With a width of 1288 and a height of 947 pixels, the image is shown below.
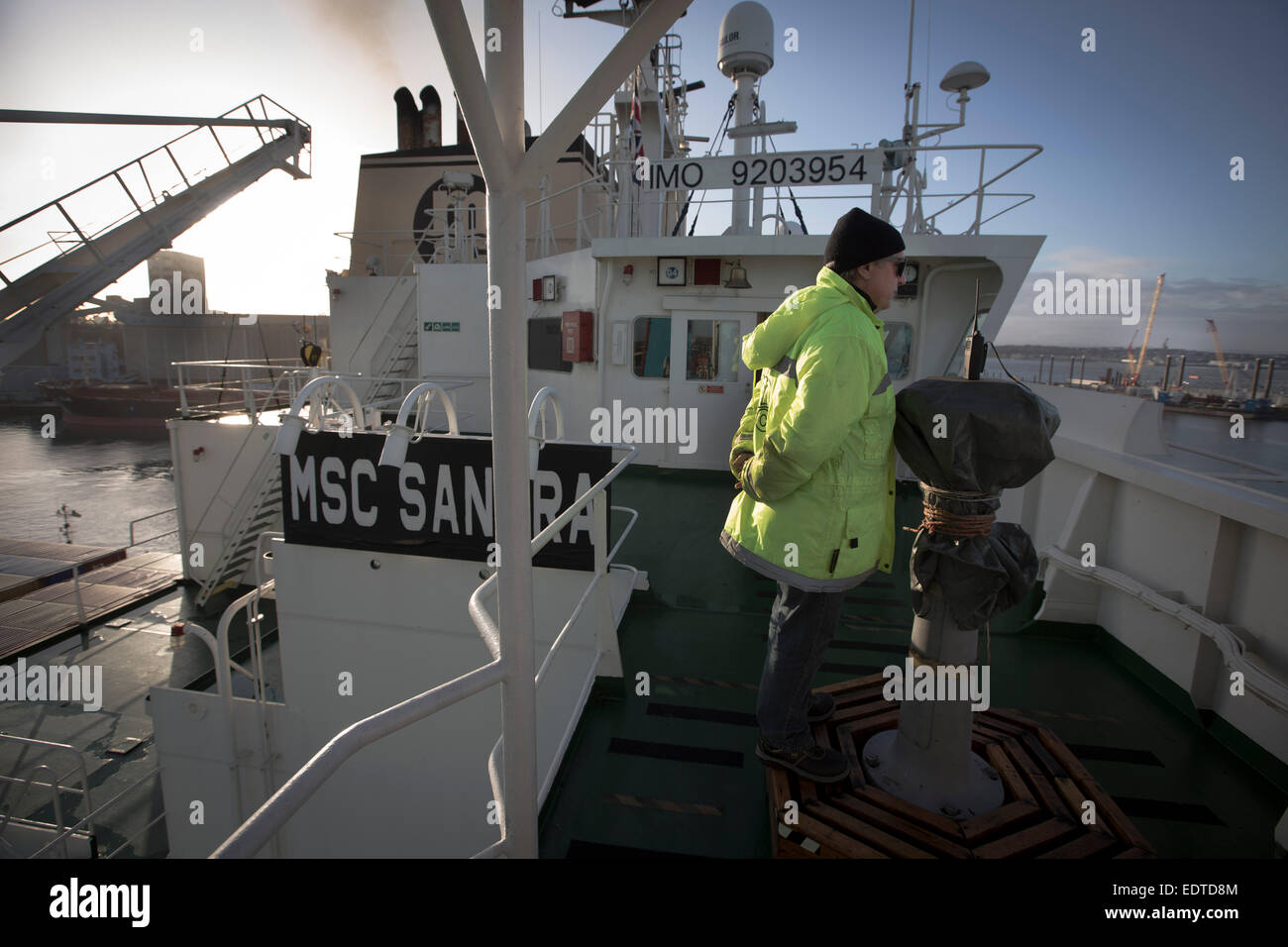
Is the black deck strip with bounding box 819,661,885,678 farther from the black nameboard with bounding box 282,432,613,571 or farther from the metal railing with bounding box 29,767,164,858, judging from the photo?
the metal railing with bounding box 29,767,164,858

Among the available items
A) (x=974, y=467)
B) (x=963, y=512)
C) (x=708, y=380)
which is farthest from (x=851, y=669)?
(x=708, y=380)

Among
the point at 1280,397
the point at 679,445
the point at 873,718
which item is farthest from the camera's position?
the point at 679,445

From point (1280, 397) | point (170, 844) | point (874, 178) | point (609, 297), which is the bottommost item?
point (170, 844)

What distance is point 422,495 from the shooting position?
432 centimetres

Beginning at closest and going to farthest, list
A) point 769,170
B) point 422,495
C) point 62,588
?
point 422,495 < point 769,170 < point 62,588

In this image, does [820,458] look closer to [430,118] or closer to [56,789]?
[56,789]

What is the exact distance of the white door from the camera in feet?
24.1

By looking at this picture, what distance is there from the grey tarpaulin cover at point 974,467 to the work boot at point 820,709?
2.16 ft

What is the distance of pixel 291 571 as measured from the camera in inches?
191

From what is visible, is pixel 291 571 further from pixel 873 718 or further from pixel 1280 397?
pixel 1280 397

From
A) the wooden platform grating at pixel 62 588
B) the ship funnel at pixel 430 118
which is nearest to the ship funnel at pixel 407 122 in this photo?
the ship funnel at pixel 430 118

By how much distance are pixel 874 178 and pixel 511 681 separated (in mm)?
6407

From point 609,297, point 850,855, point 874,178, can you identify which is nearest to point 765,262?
point 874,178

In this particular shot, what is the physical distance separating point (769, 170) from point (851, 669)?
205 inches
